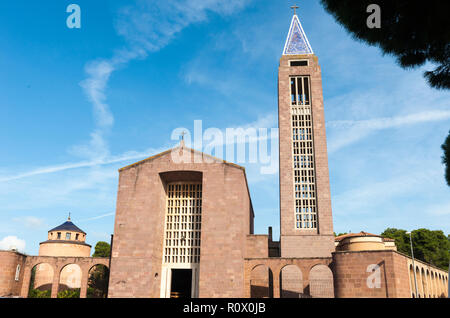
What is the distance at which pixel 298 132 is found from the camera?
140 feet

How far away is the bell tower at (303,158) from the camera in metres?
38.5

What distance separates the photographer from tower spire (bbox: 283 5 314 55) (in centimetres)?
4628

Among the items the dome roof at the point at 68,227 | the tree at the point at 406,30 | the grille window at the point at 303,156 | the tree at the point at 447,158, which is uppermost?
the grille window at the point at 303,156

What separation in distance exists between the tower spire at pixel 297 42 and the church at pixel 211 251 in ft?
61.3

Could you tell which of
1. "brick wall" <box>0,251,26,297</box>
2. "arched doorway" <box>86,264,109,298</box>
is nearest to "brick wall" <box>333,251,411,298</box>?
"brick wall" <box>0,251,26,297</box>

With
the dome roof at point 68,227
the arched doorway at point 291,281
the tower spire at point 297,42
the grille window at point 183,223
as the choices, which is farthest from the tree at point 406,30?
the dome roof at point 68,227

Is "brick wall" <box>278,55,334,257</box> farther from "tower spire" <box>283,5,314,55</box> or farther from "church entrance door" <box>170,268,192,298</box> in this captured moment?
"church entrance door" <box>170,268,192,298</box>

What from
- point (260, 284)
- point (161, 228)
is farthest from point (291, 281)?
point (161, 228)

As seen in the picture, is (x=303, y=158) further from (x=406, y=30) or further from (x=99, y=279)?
(x=406, y=30)

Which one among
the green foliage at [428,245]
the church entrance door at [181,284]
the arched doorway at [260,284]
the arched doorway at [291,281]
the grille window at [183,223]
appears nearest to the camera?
the grille window at [183,223]

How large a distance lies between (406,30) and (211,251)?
22368 millimetres

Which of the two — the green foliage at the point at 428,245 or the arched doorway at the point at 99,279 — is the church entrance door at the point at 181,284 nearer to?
the arched doorway at the point at 99,279

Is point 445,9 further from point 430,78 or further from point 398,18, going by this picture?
point 430,78
